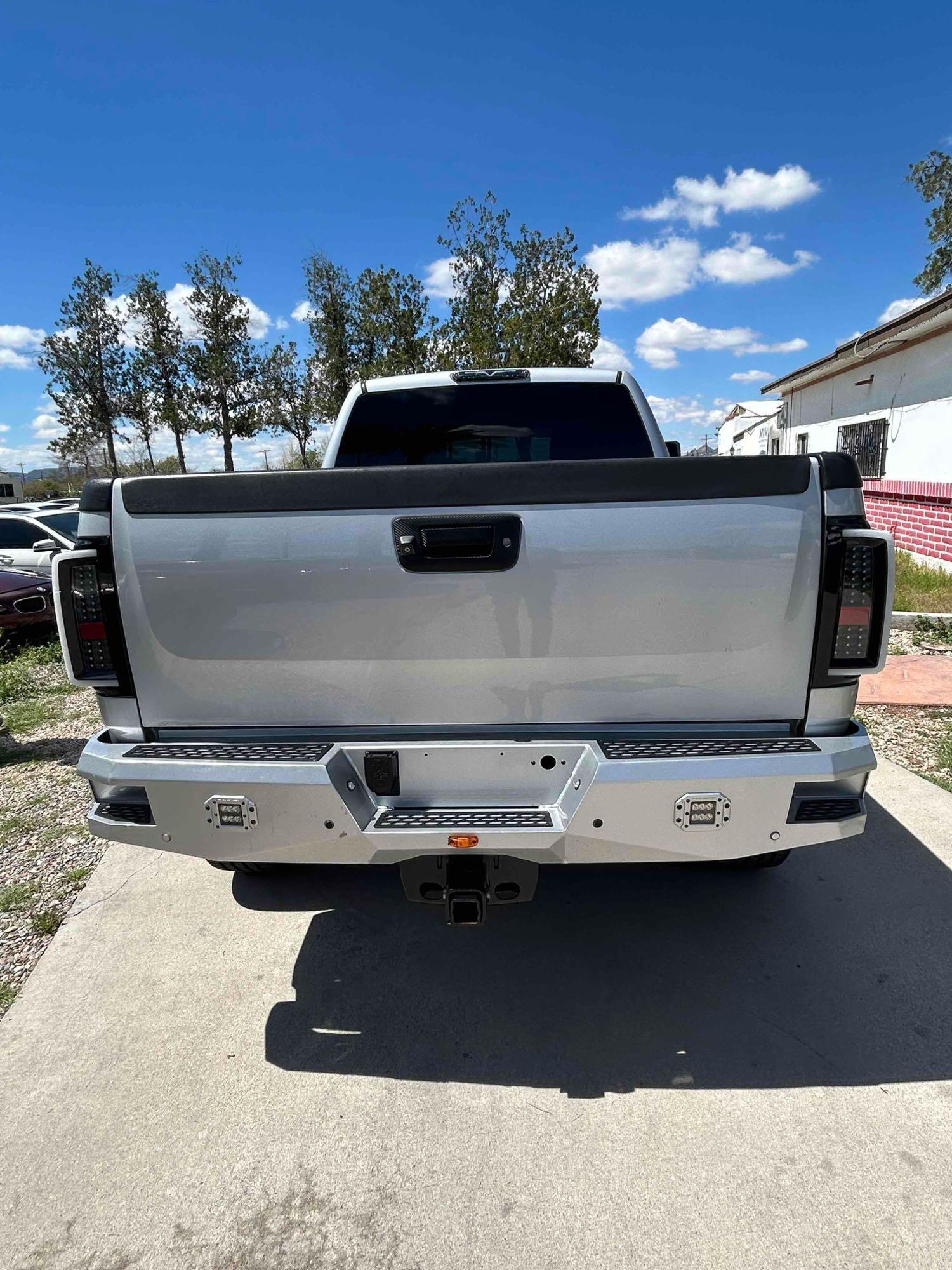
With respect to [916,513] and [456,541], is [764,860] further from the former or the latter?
[916,513]

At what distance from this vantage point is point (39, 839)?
416 centimetres

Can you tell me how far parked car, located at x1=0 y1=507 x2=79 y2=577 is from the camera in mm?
10859

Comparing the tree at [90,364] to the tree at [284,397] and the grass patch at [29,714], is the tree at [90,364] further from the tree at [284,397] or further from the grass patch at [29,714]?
the grass patch at [29,714]

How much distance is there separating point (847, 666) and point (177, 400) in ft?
91.3

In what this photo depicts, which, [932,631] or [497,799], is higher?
[497,799]

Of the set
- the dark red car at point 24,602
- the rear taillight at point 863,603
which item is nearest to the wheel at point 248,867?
the rear taillight at point 863,603

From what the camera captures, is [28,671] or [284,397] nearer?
[28,671]

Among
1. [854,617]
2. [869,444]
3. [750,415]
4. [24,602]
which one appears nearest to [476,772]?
[854,617]

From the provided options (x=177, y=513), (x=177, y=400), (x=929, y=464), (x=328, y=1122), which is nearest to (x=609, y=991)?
(x=328, y=1122)

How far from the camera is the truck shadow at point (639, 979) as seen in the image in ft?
7.98

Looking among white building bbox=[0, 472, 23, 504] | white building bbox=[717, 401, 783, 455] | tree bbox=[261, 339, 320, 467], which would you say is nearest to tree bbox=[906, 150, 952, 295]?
white building bbox=[717, 401, 783, 455]

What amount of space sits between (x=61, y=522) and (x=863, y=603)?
38.6ft

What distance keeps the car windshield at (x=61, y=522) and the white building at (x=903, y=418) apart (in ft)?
32.0

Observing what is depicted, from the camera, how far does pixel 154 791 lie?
2.19m
